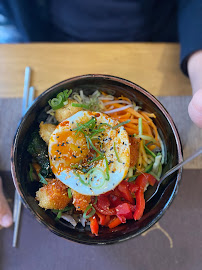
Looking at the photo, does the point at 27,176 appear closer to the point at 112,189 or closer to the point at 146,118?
the point at 112,189

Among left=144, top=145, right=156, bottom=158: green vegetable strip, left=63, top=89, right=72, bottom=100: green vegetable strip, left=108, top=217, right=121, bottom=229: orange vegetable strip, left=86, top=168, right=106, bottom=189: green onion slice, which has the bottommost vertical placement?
left=108, top=217, right=121, bottom=229: orange vegetable strip

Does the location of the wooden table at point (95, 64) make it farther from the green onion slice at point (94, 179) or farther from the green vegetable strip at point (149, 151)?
the green onion slice at point (94, 179)

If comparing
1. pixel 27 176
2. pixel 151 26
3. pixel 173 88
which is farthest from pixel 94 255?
pixel 151 26

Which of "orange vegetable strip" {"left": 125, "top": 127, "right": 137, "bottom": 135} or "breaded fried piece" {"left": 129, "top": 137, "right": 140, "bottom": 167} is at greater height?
"orange vegetable strip" {"left": 125, "top": 127, "right": 137, "bottom": 135}

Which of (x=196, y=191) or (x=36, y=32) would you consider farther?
(x=36, y=32)

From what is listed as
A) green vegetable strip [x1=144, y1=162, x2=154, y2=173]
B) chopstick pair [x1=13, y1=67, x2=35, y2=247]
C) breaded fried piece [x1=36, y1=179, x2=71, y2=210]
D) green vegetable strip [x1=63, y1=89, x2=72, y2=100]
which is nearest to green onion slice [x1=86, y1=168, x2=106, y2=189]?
breaded fried piece [x1=36, y1=179, x2=71, y2=210]

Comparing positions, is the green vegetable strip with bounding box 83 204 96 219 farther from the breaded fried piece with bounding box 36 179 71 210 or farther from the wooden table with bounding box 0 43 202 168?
the wooden table with bounding box 0 43 202 168

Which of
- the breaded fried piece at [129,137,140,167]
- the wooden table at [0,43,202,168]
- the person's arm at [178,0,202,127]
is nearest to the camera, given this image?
the breaded fried piece at [129,137,140,167]
